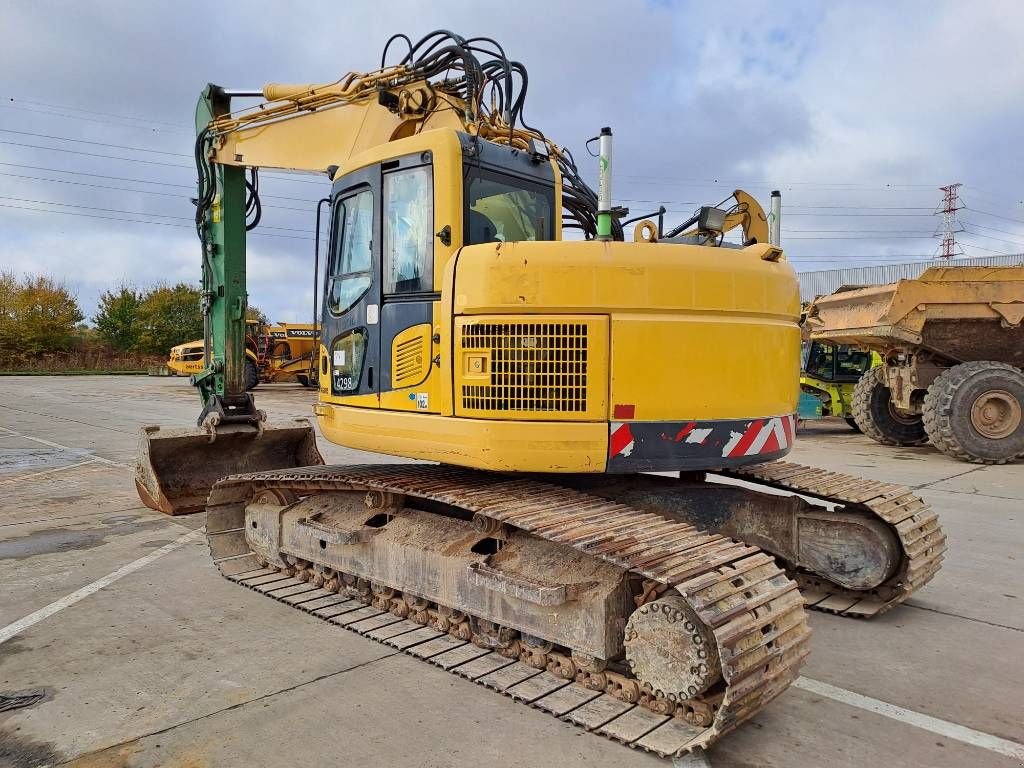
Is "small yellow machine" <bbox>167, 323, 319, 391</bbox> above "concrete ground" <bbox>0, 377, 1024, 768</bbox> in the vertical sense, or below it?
above

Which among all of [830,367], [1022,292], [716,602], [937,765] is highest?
[1022,292]

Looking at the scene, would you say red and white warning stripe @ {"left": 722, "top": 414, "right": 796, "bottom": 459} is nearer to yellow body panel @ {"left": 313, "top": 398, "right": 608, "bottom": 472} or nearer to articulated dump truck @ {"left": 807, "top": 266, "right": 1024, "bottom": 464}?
yellow body panel @ {"left": 313, "top": 398, "right": 608, "bottom": 472}

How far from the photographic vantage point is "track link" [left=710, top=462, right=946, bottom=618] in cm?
476

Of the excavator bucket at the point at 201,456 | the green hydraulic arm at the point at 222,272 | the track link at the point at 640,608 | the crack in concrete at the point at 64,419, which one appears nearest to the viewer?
the track link at the point at 640,608

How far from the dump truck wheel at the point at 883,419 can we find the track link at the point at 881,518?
904 centimetres

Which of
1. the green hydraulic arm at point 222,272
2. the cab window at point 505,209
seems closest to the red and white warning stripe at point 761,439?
the cab window at point 505,209

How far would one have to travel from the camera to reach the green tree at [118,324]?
5319 centimetres

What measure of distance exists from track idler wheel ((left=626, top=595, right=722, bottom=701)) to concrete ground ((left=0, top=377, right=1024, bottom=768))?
31 centimetres

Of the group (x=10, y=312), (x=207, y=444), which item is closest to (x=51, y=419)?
(x=207, y=444)

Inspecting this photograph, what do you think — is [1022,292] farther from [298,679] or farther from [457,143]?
[298,679]

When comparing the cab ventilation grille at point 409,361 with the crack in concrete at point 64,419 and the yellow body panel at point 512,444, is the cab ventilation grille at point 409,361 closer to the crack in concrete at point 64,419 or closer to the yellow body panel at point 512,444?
the yellow body panel at point 512,444

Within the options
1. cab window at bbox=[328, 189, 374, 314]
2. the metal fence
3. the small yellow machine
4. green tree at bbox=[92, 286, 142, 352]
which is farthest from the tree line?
cab window at bbox=[328, 189, 374, 314]

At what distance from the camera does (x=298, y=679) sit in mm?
3912

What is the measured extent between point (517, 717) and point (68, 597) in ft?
11.3
